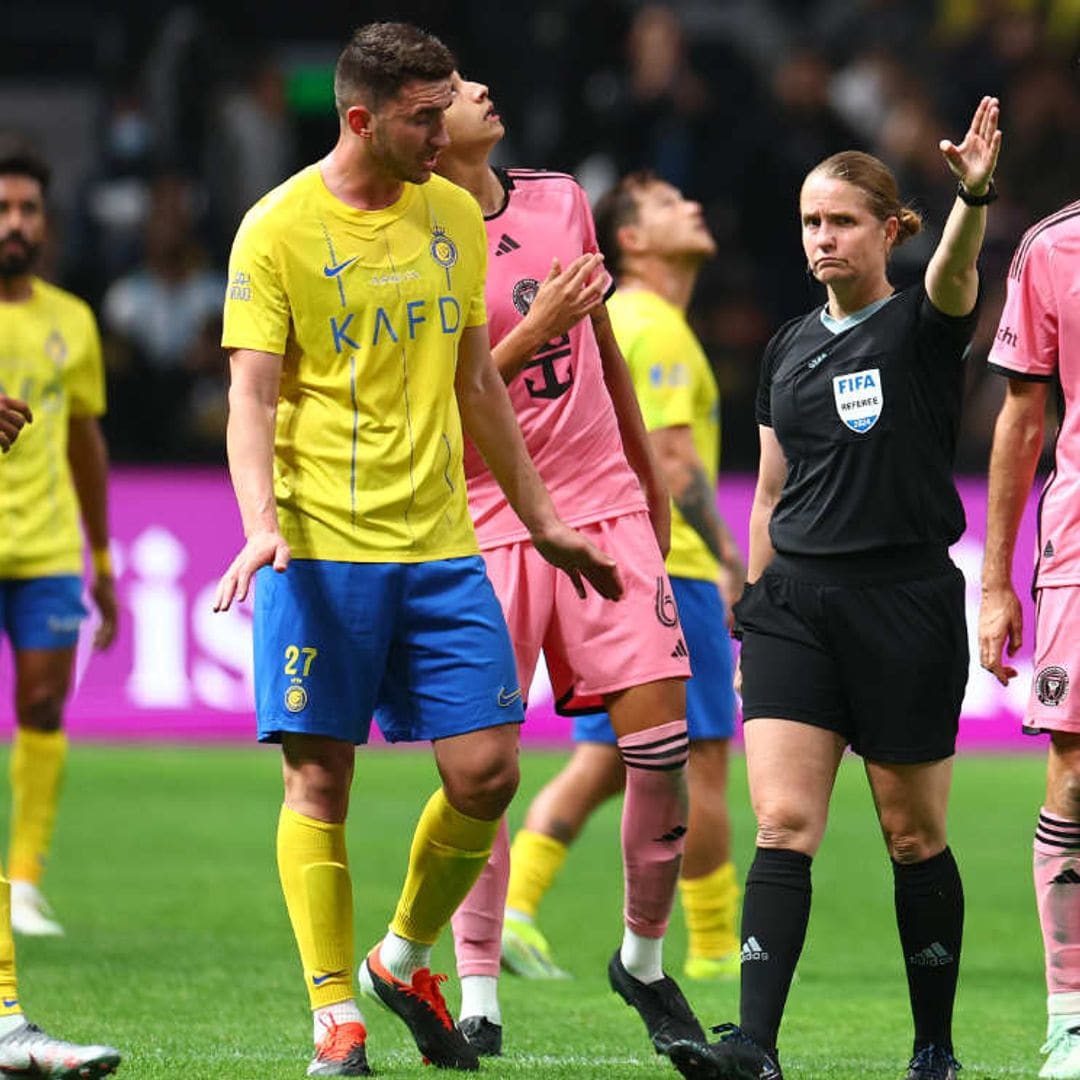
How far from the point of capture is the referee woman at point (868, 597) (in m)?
5.80

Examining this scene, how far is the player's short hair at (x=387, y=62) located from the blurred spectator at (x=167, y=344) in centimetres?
971

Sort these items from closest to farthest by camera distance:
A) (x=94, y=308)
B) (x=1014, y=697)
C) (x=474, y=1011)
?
1. (x=474, y=1011)
2. (x=1014, y=697)
3. (x=94, y=308)

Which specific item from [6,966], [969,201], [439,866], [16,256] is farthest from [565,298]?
[16,256]

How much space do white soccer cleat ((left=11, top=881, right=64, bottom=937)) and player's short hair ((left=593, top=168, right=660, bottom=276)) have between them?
118 inches

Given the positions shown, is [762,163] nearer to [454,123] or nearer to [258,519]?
[454,123]

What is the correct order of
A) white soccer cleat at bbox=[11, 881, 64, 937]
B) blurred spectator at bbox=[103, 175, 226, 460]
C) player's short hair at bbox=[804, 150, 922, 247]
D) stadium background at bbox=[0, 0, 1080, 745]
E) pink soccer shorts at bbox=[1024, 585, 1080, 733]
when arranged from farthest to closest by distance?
1. blurred spectator at bbox=[103, 175, 226, 460]
2. stadium background at bbox=[0, 0, 1080, 745]
3. white soccer cleat at bbox=[11, 881, 64, 937]
4. pink soccer shorts at bbox=[1024, 585, 1080, 733]
5. player's short hair at bbox=[804, 150, 922, 247]

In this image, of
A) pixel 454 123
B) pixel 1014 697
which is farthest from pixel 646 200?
pixel 1014 697

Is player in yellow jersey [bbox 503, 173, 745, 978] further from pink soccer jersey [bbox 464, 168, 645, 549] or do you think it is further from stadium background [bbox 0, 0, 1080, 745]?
stadium background [bbox 0, 0, 1080, 745]

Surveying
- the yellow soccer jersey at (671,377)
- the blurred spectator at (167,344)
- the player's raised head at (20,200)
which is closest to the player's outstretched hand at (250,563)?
the yellow soccer jersey at (671,377)

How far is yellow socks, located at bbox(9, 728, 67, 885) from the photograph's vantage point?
30.6 feet

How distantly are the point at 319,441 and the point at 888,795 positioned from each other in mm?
1542

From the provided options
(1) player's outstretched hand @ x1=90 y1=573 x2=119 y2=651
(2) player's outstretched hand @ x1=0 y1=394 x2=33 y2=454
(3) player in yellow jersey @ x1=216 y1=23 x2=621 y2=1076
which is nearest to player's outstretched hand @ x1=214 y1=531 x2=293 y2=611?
(3) player in yellow jersey @ x1=216 y1=23 x2=621 y2=1076

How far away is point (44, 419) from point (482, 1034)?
3708 millimetres

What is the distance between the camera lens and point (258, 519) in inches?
221
